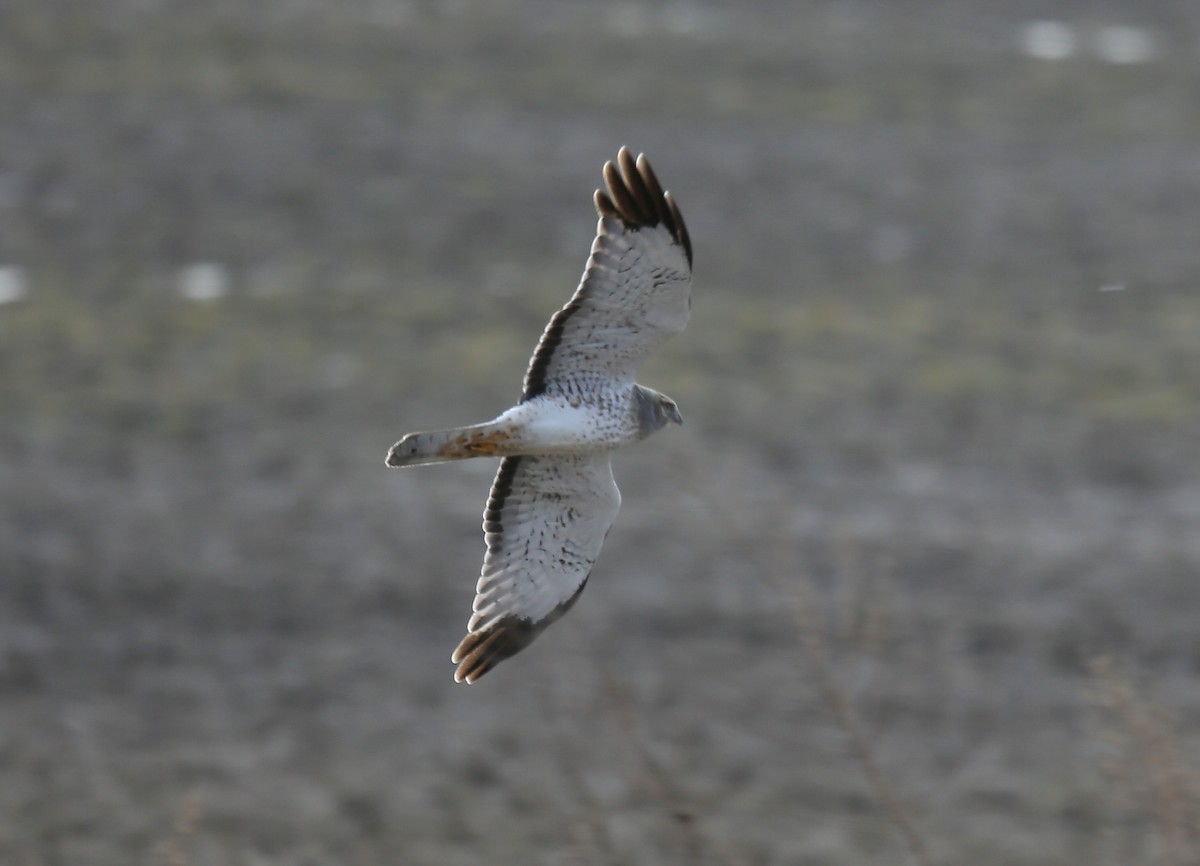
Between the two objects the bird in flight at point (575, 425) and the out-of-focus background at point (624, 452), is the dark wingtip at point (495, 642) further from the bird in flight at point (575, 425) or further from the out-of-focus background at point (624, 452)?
the out-of-focus background at point (624, 452)

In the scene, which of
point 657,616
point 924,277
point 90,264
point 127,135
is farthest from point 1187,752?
point 127,135

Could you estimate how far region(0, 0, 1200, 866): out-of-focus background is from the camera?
324 inches

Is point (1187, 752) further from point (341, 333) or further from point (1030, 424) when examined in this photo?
point (341, 333)

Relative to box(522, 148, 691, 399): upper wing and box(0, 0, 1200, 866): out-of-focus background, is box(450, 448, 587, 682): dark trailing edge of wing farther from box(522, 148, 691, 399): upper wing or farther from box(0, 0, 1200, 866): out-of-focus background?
box(522, 148, 691, 399): upper wing

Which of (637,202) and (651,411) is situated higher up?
(637,202)

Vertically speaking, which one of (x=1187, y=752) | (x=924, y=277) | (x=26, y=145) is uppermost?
(x=26, y=145)

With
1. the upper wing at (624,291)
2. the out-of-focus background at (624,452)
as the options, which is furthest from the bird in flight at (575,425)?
the out-of-focus background at (624,452)

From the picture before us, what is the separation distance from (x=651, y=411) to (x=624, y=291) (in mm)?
485

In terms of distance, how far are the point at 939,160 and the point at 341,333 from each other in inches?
237

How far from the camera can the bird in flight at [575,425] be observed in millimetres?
5492

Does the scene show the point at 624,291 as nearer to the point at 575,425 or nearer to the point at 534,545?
the point at 575,425

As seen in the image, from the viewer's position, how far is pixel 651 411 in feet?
19.2

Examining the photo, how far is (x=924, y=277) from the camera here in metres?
13.8

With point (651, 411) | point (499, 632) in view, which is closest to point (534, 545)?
point (499, 632)
